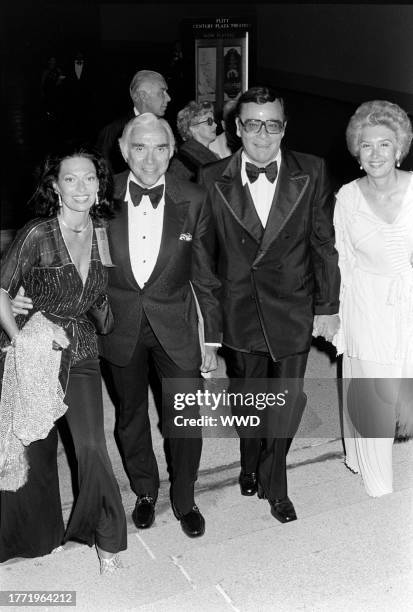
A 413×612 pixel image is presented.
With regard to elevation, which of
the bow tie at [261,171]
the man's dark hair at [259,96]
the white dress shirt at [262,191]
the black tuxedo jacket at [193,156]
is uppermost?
the man's dark hair at [259,96]

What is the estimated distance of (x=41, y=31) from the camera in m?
34.3

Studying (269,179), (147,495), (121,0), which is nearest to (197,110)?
(269,179)

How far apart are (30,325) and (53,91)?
1046cm

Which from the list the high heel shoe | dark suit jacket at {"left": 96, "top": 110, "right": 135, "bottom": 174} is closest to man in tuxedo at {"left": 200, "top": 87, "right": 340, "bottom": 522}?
the high heel shoe

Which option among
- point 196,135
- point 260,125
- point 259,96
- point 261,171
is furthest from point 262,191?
point 196,135

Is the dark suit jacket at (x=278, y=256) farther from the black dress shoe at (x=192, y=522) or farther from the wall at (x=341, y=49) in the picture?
the wall at (x=341, y=49)

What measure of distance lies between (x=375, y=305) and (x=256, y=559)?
136cm

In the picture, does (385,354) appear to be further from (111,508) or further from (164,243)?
(111,508)

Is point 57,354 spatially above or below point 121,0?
below

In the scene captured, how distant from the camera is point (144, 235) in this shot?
364 centimetres

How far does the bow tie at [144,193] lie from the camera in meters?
3.63

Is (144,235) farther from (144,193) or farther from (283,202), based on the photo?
(283,202)

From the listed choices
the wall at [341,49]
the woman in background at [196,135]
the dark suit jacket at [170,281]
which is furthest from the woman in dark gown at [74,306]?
the wall at [341,49]

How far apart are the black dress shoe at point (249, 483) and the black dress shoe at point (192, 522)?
1.27ft
